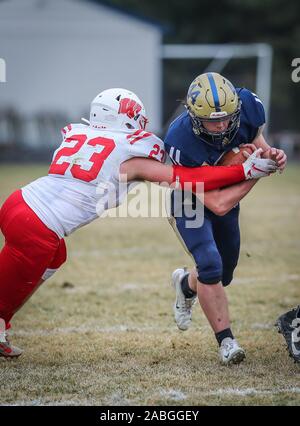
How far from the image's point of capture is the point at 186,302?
3992 mm

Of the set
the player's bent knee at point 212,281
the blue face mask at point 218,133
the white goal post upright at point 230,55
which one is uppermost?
the blue face mask at point 218,133

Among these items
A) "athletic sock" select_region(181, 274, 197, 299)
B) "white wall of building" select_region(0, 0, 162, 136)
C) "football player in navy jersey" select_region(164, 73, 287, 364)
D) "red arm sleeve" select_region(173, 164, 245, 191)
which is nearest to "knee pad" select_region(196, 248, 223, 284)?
"football player in navy jersey" select_region(164, 73, 287, 364)

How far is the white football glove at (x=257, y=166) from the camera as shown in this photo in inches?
134

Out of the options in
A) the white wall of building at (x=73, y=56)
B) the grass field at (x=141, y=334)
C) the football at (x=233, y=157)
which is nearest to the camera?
the grass field at (x=141, y=334)

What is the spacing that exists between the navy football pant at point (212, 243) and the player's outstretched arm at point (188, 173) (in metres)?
0.22

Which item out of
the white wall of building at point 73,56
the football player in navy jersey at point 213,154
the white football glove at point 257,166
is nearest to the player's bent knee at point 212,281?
the football player in navy jersey at point 213,154

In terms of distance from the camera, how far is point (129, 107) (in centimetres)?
355

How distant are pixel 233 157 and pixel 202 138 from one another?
211 mm

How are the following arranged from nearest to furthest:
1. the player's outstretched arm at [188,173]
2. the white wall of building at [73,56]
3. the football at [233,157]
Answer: the player's outstretched arm at [188,173] < the football at [233,157] < the white wall of building at [73,56]

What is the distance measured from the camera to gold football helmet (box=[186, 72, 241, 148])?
10.9 ft

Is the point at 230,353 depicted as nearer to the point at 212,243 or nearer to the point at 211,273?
the point at 211,273

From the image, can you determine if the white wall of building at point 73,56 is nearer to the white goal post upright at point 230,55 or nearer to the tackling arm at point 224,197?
the white goal post upright at point 230,55

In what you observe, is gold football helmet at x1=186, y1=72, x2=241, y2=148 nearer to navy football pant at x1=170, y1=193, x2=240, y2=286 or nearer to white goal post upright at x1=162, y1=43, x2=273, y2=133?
navy football pant at x1=170, y1=193, x2=240, y2=286

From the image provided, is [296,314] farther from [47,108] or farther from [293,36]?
[293,36]
